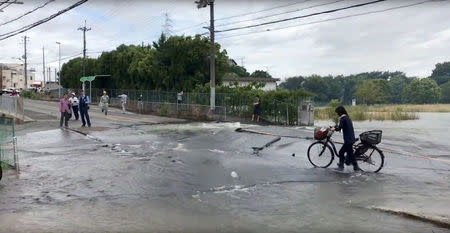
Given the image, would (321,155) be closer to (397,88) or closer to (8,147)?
(8,147)

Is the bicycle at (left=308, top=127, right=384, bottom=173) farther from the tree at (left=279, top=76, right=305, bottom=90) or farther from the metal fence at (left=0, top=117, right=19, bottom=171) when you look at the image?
the tree at (left=279, top=76, right=305, bottom=90)

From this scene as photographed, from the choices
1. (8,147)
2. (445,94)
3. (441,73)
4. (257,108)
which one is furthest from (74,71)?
(441,73)

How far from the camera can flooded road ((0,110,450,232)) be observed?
7.41 meters

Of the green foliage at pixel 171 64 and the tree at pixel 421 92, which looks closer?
the green foliage at pixel 171 64

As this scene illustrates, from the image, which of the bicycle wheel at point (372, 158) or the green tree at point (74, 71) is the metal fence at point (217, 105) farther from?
the green tree at point (74, 71)

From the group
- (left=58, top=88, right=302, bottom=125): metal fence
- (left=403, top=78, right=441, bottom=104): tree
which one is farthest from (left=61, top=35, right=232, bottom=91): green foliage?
(left=403, top=78, right=441, bottom=104): tree

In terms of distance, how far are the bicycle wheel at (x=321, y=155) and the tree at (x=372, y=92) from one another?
297 ft

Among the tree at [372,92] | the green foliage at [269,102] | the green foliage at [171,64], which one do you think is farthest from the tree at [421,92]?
the green foliage at [269,102]

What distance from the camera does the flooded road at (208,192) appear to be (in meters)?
7.41

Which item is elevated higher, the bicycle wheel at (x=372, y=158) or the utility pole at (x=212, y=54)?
the utility pole at (x=212, y=54)

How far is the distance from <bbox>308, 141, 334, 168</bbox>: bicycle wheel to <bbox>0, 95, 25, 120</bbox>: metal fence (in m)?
21.8

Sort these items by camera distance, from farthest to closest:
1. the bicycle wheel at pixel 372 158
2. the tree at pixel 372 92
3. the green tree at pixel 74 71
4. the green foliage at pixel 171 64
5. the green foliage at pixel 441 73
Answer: the green foliage at pixel 441 73 → the tree at pixel 372 92 → the green tree at pixel 74 71 → the green foliage at pixel 171 64 → the bicycle wheel at pixel 372 158

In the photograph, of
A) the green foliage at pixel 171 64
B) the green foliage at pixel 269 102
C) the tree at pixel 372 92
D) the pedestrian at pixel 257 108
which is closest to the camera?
the pedestrian at pixel 257 108

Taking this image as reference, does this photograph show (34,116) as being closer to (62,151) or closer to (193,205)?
(62,151)
